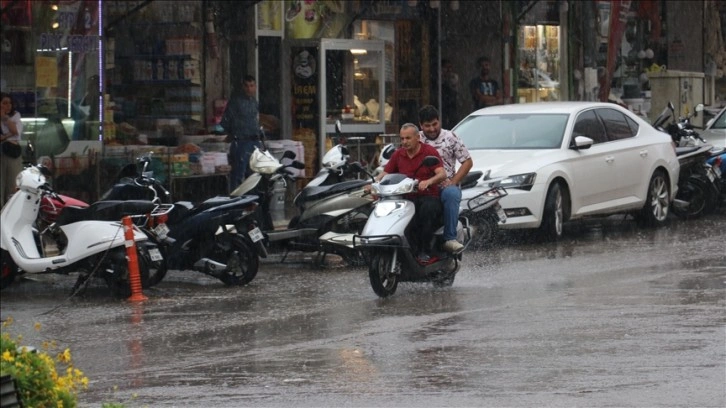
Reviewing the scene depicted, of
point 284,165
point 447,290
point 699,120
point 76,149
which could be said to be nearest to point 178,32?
point 76,149

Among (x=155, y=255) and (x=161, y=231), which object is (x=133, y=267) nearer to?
(x=155, y=255)

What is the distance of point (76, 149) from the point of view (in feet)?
59.2

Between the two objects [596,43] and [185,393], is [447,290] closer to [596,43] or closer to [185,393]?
[185,393]

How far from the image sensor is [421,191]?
42.9ft

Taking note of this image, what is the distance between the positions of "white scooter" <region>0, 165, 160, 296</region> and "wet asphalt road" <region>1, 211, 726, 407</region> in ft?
0.91

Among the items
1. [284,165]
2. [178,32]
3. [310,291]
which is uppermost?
[178,32]

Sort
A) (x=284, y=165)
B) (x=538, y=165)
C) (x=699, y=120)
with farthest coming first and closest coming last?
(x=699, y=120)
(x=538, y=165)
(x=284, y=165)

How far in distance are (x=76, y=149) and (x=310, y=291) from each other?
18.8 feet

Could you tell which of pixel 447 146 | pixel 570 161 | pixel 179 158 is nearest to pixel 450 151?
pixel 447 146

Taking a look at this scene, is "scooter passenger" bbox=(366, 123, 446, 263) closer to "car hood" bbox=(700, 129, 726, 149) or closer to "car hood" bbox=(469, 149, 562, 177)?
"car hood" bbox=(469, 149, 562, 177)

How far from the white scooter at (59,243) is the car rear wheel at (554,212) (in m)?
5.18

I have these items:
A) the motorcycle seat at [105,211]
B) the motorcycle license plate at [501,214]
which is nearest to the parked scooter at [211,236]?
the motorcycle seat at [105,211]

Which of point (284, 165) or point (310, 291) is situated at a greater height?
point (284, 165)

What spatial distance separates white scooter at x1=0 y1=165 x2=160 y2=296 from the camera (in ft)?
43.3
